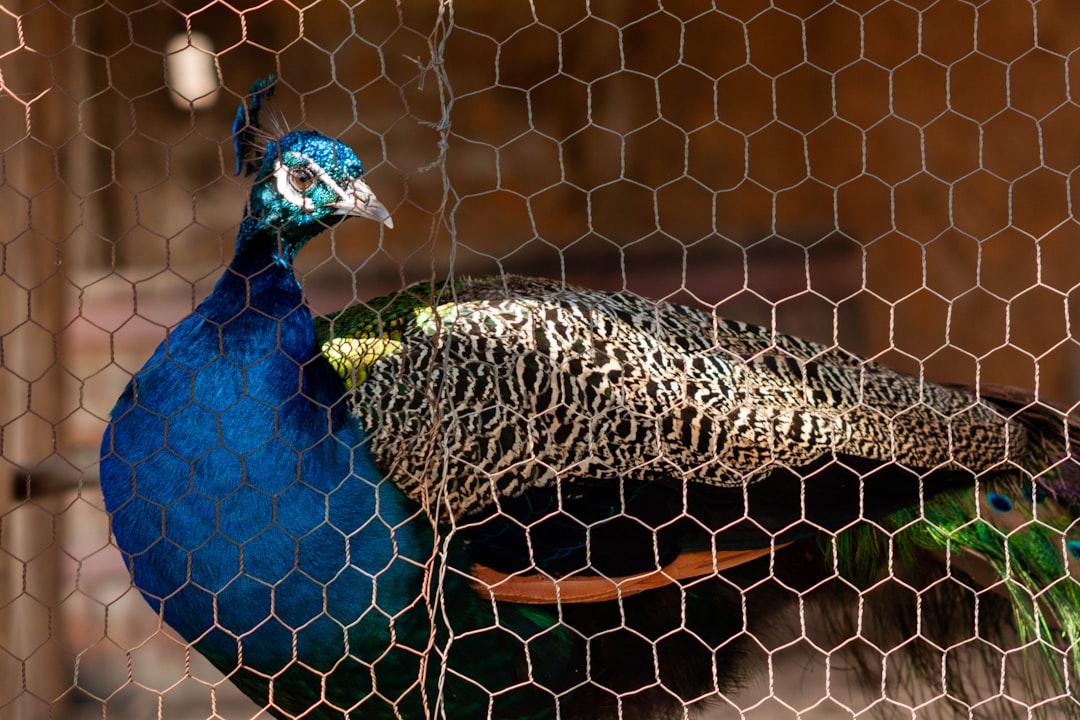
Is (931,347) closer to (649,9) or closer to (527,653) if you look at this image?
(649,9)

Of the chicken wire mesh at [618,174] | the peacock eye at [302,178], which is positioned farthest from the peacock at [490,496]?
the chicken wire mesh at [618,174]

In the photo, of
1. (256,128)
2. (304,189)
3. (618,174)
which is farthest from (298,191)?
(618,174)

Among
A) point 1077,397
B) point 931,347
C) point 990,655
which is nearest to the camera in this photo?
point 990,655

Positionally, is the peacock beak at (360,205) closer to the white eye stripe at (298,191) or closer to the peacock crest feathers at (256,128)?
the white eye stripe at (298,191)

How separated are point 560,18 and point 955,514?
206 cm

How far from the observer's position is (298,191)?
175 cm

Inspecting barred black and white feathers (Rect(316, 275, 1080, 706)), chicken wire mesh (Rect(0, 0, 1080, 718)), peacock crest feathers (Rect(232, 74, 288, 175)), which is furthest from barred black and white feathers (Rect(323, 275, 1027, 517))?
chicken wire mesh (Rect(0, 0, 1080, 718))

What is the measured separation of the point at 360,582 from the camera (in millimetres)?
1650

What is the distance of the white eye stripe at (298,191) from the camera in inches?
68.4

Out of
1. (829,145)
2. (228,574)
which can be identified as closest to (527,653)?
(228,574)

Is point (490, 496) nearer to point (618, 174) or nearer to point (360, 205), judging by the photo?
point (360, 205)

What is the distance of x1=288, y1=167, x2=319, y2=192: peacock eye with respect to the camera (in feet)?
A: 5.71

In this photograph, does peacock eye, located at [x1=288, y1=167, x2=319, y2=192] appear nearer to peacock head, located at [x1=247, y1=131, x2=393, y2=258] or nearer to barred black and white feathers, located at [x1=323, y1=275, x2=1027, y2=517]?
peacock head, located at [x1=247, y1=131, x2=393, y2=258]

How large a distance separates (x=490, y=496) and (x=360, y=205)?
18.7 inches
